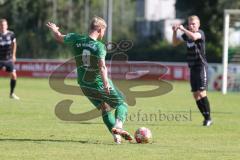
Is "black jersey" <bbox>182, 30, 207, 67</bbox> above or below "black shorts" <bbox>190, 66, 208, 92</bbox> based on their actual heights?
above

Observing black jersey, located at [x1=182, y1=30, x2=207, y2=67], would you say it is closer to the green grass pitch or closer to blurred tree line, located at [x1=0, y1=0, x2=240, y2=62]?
the green grass pitch

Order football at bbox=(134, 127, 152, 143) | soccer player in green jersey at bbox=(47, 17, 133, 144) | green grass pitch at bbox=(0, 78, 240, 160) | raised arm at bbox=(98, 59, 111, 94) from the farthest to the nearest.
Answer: football at bbox=(134, 127, 152, 143)
soccer player in green jersey at bbox=(47, 17, 133, 144)
raised arm at bbox=(98, 59, 111, 94)
green grass pitch at bbox=(0, 78, 240, 160)

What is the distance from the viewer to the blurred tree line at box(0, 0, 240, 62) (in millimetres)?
51875

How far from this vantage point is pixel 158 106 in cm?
2005

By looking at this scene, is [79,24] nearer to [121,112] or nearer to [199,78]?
[199,78]

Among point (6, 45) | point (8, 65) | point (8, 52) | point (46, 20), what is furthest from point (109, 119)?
point (46, 20)

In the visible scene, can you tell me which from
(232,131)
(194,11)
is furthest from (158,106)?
(194,11)

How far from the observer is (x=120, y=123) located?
11.4 metres

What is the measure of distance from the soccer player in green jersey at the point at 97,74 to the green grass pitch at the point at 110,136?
1.22ft

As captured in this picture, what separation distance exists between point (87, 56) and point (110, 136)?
1841 mm

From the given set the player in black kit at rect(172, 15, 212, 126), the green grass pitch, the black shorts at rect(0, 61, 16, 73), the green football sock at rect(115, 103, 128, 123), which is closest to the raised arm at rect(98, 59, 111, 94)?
the green football sock at rect(115, 103, 128, 123)

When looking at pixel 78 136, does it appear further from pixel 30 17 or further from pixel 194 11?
pixel 30 17

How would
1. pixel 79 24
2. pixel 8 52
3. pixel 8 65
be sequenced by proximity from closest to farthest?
1. pixel 8 65
2. pixel 8 52
3. pixel 79 24

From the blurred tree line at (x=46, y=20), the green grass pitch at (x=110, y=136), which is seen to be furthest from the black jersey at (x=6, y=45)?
the blurred tree line at (x=46, y=20)
